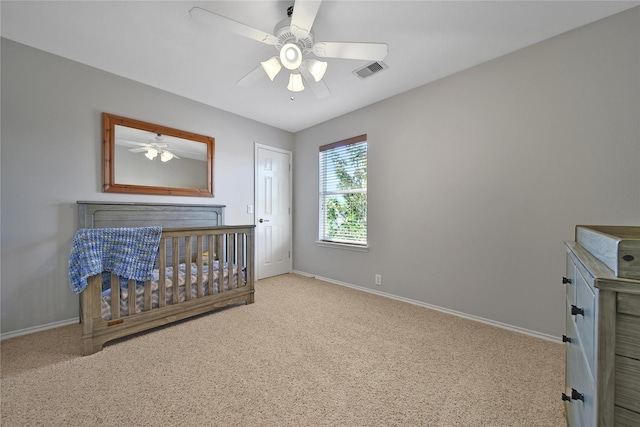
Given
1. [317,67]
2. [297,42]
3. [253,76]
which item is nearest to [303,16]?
[297,42]

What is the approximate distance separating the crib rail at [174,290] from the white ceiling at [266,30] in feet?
5.22

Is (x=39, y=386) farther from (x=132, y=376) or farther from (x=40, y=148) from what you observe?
(x=40, y=148)

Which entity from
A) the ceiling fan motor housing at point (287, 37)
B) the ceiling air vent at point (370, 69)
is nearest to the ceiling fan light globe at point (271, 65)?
the ceiling fan motor housing at point (287, 37)

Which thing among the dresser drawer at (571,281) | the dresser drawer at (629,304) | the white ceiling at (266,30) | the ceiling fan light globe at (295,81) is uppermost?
the white ceiling at (266,30)

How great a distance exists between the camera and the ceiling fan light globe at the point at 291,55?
1.58 meters

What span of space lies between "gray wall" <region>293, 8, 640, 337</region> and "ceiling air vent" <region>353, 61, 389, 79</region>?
0.61 m

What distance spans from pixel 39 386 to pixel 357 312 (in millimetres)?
2318

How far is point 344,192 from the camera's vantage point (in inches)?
137

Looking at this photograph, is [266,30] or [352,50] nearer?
[352,50]

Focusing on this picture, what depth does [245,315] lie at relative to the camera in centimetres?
246

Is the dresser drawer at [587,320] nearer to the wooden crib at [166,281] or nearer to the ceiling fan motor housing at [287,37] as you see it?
the ceiling fan motor housing at [287,37]

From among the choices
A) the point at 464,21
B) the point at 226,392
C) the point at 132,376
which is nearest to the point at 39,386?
the point at 132,376

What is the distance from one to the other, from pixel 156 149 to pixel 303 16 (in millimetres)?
2275

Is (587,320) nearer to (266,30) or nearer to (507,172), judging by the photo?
(507,172)
